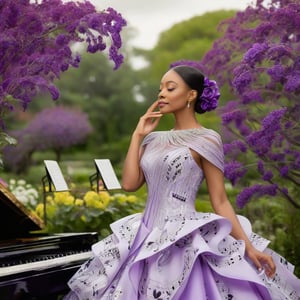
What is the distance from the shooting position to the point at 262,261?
384 centimetres

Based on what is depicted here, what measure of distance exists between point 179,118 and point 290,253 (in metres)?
3.69

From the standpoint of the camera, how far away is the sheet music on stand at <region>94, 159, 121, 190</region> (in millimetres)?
5188

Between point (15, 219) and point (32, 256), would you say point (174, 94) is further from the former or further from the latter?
point (15, 219)

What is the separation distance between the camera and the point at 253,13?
7367mm

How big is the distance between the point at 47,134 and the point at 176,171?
2126 cm

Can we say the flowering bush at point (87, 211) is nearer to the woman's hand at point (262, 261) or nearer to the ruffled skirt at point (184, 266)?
the ruffled skirt at point (184, 266)

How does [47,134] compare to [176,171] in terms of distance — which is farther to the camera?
[47,134]

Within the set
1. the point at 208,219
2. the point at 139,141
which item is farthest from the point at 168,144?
the point at 208,219

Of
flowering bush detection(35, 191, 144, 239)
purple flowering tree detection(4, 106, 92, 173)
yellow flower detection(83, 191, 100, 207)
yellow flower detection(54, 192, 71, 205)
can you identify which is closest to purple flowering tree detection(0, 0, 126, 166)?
yellow flower detection(83, 191, 100, 207)

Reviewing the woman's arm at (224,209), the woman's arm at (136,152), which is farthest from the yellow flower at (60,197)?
the woman's arm at (224,209)

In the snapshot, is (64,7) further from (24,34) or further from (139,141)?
(139,141)

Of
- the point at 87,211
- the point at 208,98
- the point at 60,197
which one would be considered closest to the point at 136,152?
the point at 208,98

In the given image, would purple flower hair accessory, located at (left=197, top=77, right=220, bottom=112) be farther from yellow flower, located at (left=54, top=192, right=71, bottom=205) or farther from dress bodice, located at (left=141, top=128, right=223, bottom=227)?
yellow flower, located at (left=54, top=192, right=71, bottom=205)

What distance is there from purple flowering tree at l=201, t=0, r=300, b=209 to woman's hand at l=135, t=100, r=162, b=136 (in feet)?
5.37
